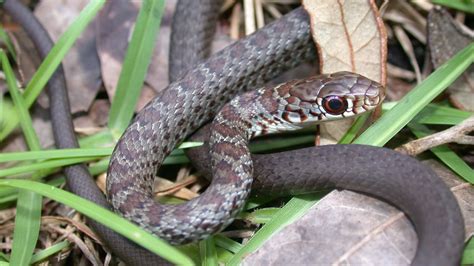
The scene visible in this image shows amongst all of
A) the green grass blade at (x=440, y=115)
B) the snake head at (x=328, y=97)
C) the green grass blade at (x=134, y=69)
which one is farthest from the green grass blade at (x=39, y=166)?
the green grass blade at (x=440, y=115)

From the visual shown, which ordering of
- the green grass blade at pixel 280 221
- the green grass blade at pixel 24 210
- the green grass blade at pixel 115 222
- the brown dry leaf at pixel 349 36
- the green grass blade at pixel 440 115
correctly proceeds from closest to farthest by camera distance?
1. the green grass blade at pixel 115 222
2. the green grass blade at pixel 280 221
3. the green grass blade at pixel 24 210
4. the green grass blade at pixel 440 115
5. the brown dry leaf at pixel 349 36

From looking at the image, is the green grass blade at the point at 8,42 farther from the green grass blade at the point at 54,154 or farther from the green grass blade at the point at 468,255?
the green grass blade at the point at 468,255

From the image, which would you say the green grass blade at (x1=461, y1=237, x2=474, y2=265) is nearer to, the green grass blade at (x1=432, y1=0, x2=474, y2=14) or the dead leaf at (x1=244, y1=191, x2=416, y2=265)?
the dead leaf at (x1=244, y1=191, x2=416, y2=265)

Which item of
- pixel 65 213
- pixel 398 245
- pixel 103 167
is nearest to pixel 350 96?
pixel 398 245

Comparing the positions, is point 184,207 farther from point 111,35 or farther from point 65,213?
point 111,35

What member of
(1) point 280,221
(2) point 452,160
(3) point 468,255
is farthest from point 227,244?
(2) point 452,160

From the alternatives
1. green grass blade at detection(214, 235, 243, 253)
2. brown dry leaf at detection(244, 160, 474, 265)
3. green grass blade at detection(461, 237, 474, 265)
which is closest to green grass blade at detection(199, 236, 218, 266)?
green grass blade at detection(214, 235, 243, 253)

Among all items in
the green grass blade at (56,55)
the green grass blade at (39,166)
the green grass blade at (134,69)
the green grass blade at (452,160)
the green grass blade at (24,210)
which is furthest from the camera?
the green grass blade at (134,69)
